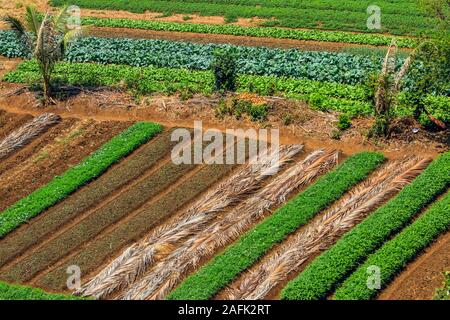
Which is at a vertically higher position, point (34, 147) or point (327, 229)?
point (34, 147)

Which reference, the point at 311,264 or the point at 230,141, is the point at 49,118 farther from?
the point at 311,264

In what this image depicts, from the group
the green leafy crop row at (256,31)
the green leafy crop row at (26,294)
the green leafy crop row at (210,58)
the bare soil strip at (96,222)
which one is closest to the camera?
the green leafy crop row at (26,294)

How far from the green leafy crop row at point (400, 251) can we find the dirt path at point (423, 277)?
251 millimetres

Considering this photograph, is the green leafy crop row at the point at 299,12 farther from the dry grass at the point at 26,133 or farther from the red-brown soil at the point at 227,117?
the dry grass at the point at 26,133

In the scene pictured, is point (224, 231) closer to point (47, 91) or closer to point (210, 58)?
point (47, 91)

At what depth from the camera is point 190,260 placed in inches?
1092

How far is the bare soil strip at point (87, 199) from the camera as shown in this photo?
29562mm

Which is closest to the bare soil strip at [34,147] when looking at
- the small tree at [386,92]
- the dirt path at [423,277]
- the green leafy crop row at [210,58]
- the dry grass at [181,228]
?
the green leafy crop row at [210,58]

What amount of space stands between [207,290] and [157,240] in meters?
3.53

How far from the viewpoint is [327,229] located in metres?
28.7

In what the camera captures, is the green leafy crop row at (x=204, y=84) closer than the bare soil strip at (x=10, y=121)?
Yes

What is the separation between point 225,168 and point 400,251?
29.4ft

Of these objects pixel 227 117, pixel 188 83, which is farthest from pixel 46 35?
pixel 227 117

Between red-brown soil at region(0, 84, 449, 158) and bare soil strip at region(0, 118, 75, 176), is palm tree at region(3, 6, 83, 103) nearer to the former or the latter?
red-brown soil at region(0, 84, 449, 158)
